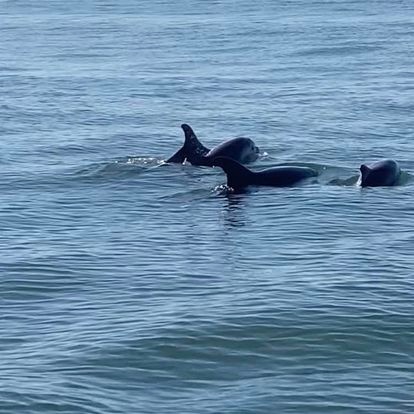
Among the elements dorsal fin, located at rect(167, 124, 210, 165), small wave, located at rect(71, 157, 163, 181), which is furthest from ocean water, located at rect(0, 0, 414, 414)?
dorsal fin, located at rect(167, 124, 210, 165)

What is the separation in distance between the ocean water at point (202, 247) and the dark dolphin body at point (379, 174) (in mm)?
406

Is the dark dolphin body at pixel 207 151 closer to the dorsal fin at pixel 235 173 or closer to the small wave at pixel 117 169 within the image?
the small wave at pixel 117 169

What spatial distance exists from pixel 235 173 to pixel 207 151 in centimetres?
360

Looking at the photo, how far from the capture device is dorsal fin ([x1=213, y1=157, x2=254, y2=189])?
30266 mm

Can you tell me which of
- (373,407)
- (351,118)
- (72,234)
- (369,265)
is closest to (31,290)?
(72,234)

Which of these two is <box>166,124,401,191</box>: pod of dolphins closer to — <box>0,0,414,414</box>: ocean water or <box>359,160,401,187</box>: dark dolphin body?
<box>359,160,401,187</box>: dark dolphin body

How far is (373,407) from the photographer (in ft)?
59.5

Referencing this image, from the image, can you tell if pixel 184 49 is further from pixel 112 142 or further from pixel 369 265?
pixel 369 265

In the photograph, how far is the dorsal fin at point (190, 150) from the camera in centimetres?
3347

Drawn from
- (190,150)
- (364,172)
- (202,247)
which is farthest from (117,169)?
(202,247)

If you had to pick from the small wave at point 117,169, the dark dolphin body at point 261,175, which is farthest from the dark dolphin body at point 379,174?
the small wave at point 117,169

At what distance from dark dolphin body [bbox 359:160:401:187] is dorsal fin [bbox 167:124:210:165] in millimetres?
4201

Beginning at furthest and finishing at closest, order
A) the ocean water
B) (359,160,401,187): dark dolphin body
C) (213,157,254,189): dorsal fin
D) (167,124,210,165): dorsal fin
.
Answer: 1. (167,124,210,165): dorsal fin
2. (359,160,401,187): dark dolphin body
3. (213,157,254,189): dorsal fin
4. the ocean water

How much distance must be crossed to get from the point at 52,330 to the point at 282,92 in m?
26.1
